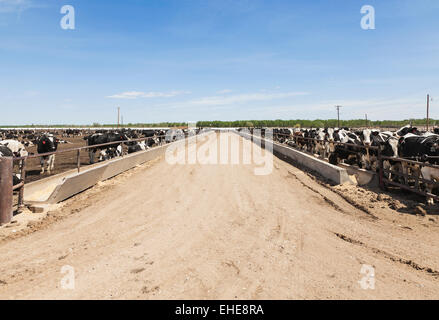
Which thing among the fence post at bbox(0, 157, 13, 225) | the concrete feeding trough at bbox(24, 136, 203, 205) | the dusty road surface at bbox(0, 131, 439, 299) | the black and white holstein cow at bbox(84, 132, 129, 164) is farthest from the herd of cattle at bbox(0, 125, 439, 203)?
the dusty road surface at bbox(0, 131, 439, 299)

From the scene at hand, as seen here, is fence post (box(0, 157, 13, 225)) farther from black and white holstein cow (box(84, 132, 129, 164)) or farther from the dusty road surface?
black and white holstein cow (box(84, 132, 129, 164))

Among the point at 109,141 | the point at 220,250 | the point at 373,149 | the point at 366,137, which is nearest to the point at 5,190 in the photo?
the point at 220,250

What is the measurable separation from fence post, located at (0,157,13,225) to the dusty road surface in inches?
36.7

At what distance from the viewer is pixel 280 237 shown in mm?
5598

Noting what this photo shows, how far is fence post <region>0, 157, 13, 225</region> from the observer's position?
6246mm

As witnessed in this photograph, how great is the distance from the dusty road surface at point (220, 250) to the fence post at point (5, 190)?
0.93 metres

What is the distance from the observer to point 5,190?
630 centimetres

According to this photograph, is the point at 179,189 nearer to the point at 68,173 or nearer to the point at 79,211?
the point at 79,211

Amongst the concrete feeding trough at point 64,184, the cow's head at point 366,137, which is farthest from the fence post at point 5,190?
the cow's head at point 366,137

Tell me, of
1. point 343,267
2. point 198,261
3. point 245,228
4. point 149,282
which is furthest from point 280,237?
point 149,282

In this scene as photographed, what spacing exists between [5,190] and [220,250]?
4.96 m

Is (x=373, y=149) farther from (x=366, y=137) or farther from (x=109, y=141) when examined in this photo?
(x=109, y=141)

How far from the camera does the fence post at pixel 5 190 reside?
6.25 meters
